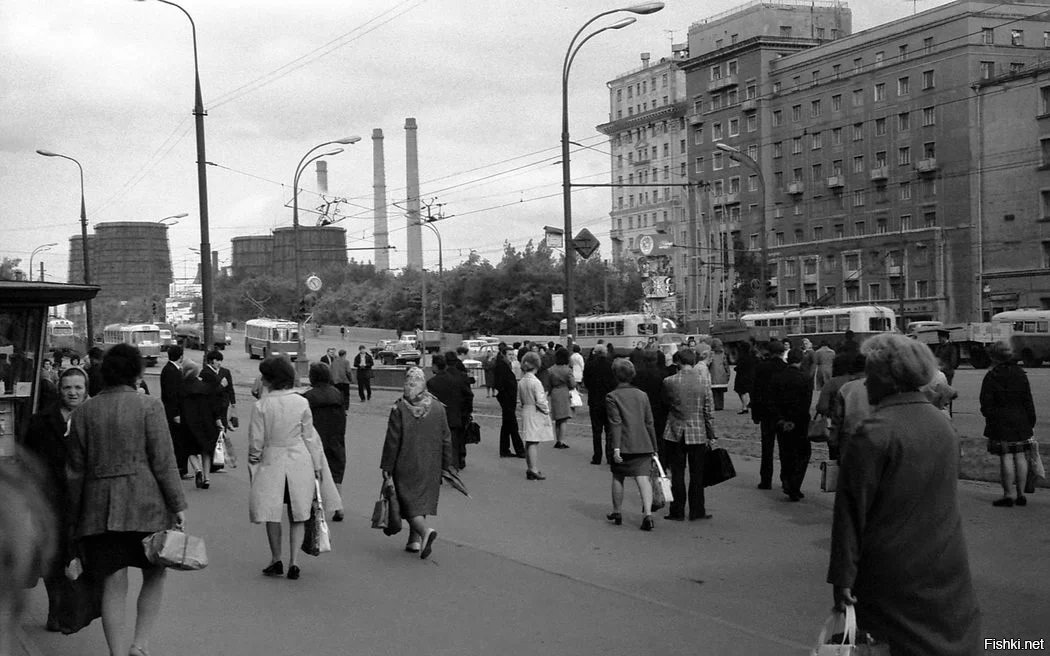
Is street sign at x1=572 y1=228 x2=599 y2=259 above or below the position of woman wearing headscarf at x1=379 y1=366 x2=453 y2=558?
above

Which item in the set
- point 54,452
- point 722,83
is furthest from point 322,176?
point 54,452

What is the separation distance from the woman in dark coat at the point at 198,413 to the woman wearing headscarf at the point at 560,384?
206 inches

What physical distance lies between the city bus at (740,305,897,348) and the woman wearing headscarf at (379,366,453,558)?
4751cm

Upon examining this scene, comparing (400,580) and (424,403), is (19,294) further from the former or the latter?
(400,580)

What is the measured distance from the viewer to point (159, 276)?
16312 centimetres

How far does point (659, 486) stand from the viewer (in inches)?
463

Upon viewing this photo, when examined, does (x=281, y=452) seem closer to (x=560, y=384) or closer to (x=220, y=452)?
(x=220, y=452)

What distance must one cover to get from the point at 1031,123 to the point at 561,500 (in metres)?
55.3

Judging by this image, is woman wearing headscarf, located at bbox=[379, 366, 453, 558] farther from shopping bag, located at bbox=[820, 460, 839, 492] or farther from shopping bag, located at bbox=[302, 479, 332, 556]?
shopping bag, located at bbox=[820, 460, 839, 492]

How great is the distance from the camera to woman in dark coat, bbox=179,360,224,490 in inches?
570

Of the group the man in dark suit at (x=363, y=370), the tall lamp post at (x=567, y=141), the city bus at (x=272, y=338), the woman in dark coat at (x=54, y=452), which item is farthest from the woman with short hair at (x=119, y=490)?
the city bus at (x=272, y=338)

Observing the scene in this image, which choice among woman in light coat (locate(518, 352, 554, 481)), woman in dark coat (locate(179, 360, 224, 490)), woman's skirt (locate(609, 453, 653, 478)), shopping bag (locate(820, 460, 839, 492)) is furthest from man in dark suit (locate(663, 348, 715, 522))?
woman in dark coat (locate(179, 360, 224, 490))

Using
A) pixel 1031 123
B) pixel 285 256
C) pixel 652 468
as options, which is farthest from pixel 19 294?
pixel 285 256

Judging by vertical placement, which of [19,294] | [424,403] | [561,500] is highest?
[19,294]
